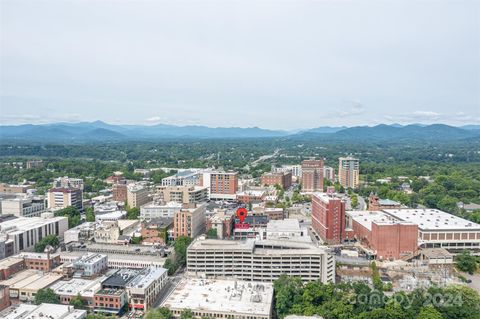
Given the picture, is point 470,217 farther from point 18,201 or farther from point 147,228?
point 18,201

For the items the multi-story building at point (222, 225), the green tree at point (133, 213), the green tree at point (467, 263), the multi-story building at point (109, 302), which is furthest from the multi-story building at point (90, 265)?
the green tree at point (467, 263)

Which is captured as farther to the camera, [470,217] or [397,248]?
[470,217]

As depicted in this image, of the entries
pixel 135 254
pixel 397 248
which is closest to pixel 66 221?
pixel 135 254

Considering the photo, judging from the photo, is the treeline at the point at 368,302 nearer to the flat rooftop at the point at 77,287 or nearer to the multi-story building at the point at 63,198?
the flat rooftop at the point at 77,287

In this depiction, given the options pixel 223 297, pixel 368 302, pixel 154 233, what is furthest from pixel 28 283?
pixel 368 302

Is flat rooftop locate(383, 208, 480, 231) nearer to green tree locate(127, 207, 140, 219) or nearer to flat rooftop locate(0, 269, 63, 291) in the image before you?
green tree locate(127, 207, 140, 219)

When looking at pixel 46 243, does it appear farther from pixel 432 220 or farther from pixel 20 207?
pixel 432 220
